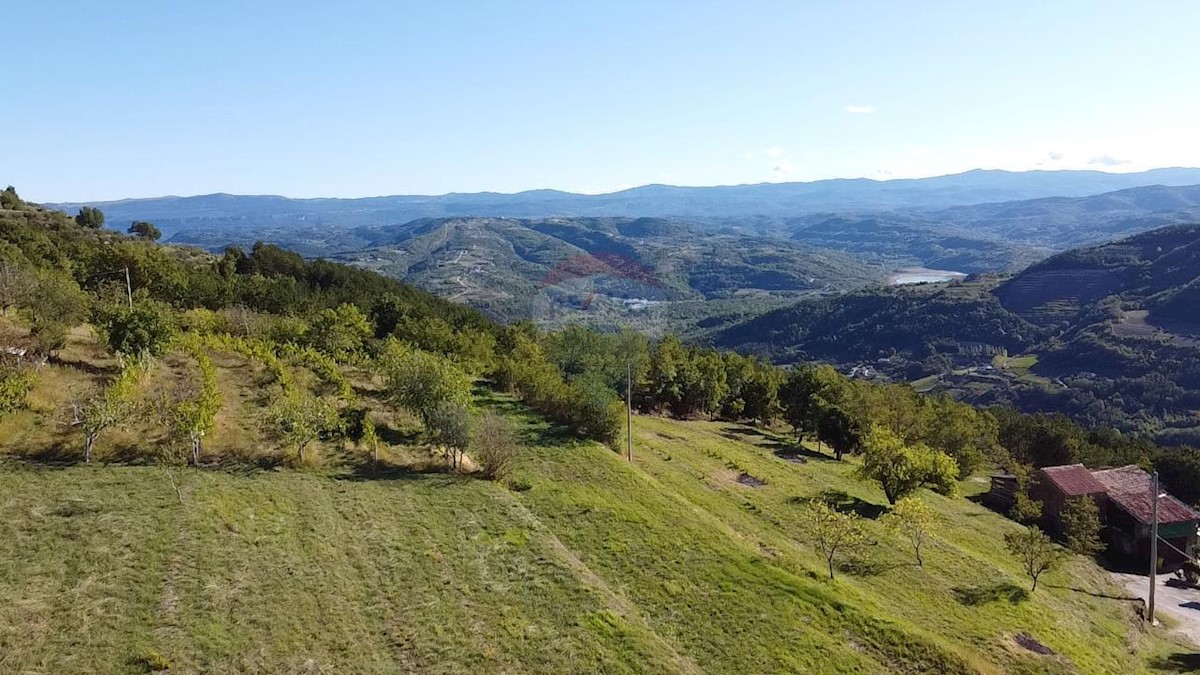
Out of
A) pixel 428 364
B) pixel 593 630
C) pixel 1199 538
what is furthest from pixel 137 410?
pixel 1199 538

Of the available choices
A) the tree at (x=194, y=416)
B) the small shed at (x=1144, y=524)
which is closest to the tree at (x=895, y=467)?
the small shed at (x=1144, y=524)

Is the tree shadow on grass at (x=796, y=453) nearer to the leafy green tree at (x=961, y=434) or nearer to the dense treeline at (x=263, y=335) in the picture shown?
the leafy green tree at (x=961, y=434)

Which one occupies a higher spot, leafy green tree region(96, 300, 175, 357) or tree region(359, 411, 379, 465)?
leafy green tree region(96, 300, 175, 357)

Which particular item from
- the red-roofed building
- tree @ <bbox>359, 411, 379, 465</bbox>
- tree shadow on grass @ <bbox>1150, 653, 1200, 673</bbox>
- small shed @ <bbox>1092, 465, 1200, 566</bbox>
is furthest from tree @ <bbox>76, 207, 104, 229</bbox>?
small shed @ <bbox>1092, 465, 1200, 566</bbox>

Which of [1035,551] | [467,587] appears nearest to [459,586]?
[467,587]

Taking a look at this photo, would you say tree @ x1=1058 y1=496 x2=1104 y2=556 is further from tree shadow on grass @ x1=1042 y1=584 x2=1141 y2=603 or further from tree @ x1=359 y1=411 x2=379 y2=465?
tree @ x1=359 y1=411 x2=379 y2=465
